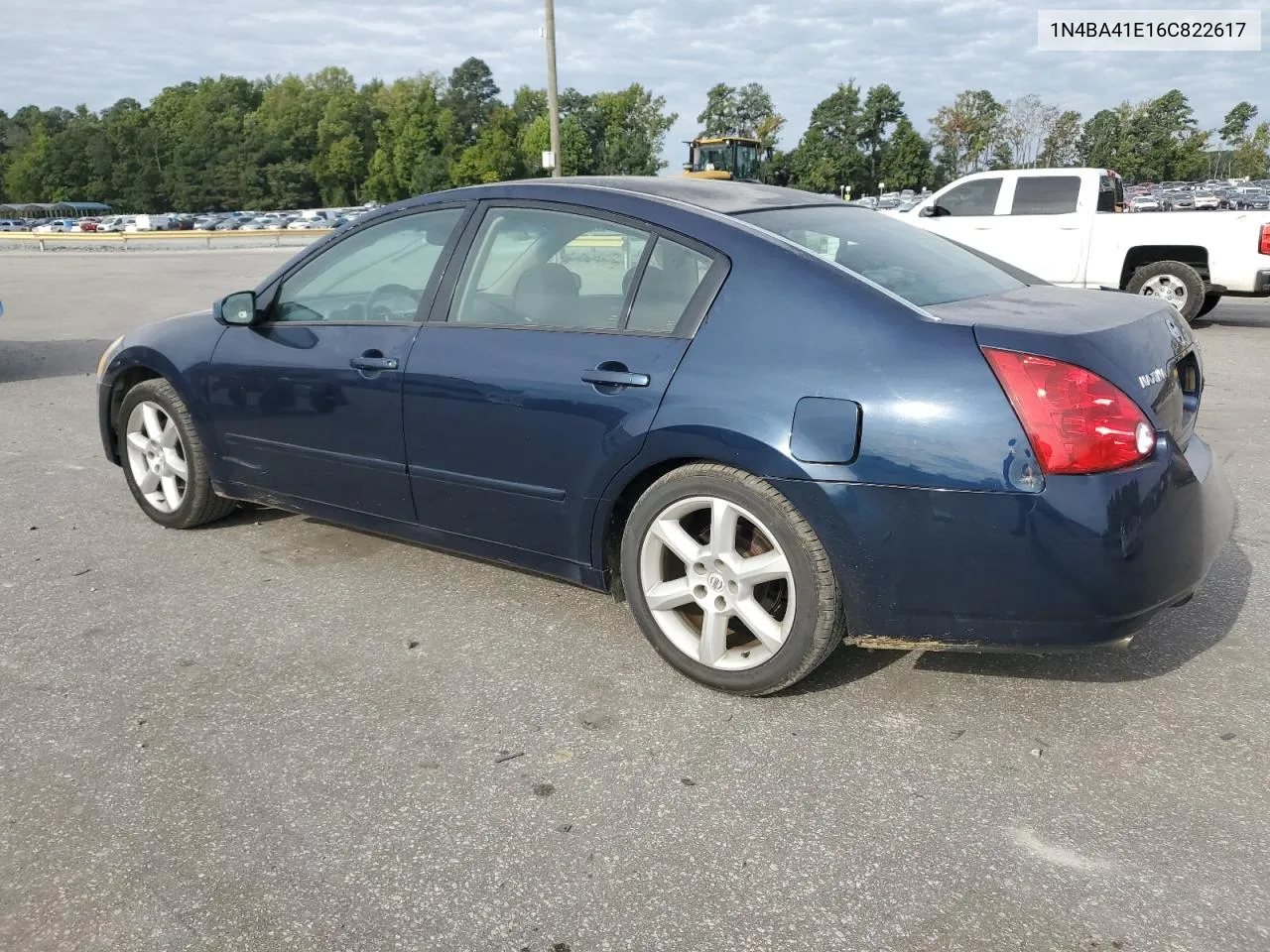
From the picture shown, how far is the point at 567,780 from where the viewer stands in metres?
2.75

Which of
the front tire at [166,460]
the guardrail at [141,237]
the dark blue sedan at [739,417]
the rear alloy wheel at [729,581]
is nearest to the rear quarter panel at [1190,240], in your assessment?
the dark blue sedan at [739,417]

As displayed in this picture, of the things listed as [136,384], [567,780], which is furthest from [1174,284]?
[567,780]

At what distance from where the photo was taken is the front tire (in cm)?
465

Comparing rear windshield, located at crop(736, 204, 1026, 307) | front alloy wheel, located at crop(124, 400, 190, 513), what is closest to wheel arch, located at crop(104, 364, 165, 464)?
front alloy wheel, located at crop(124, 400, 190, 513)

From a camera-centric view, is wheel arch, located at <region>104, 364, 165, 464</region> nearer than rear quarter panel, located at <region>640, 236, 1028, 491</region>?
No

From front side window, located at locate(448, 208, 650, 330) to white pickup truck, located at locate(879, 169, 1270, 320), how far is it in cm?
870

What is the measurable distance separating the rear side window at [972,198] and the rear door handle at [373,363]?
36.0 feet

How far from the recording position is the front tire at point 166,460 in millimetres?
4648

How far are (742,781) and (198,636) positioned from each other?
2.06 m

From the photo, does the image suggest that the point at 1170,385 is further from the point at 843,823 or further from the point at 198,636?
the point at 198,636

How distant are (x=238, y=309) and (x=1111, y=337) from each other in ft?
10.7

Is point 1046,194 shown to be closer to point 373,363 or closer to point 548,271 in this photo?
point 548,271

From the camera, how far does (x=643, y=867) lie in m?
2.39

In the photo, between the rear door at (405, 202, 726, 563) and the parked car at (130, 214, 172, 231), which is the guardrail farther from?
the rear door at (405, 202, 726, 563)
